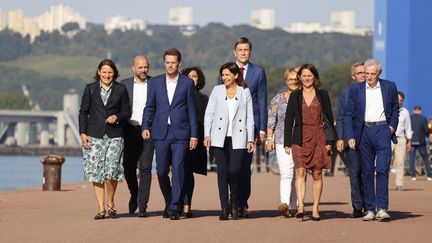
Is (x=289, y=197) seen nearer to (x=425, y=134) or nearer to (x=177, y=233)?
(x=177, y=233)

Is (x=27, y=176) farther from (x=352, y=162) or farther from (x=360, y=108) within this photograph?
(x=360, y=108)

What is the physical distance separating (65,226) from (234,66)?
2.67 m

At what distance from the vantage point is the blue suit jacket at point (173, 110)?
1725 centimetres

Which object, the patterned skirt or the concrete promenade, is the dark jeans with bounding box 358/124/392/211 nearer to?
the concrete promenade

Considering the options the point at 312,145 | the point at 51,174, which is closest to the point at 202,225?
the point at 312,145

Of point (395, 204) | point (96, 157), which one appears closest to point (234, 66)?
point (96, 157)

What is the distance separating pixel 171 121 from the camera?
56.6ft

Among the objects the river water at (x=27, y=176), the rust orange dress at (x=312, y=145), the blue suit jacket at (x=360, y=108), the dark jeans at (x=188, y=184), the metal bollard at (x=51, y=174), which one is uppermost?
the blue suit jacket at (x=360, y=108)

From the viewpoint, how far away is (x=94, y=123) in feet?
56.7

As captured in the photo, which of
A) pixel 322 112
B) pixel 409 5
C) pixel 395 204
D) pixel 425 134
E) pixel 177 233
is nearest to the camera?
pixel 177 233

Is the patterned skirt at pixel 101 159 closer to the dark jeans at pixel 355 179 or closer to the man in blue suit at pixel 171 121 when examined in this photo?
the man in blue suit at pixel 171 121

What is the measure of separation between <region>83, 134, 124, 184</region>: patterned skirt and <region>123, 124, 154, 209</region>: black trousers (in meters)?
0.40

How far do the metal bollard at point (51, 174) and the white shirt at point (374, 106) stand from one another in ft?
32.2

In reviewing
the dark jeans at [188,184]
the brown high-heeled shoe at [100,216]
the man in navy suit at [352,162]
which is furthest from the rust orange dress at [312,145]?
the brown high-heeled shoe at [100,216]
